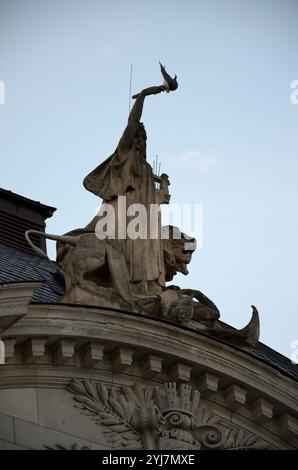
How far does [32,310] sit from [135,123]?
16.3 feet

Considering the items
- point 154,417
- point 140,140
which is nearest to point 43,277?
point 140,140

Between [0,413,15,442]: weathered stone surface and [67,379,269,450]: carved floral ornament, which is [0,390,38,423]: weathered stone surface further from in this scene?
[67,379,269,450]: carved floral ornament

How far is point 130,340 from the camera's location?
92.6 feet

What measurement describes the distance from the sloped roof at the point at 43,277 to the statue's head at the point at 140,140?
2.31 metres

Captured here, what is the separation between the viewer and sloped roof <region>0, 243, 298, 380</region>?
98.2ft

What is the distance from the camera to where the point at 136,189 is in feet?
102

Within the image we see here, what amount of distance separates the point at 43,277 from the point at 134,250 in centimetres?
198

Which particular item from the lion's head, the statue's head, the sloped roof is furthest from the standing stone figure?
the sloped roof

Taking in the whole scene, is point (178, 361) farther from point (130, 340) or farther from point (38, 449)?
point (38, 449)

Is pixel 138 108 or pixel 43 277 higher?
pixel 138 108

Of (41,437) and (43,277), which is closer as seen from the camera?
(41,437)

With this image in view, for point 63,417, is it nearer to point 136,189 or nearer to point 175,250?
point 175,250

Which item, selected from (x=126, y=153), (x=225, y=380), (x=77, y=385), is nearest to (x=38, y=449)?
(x=77, y=385)

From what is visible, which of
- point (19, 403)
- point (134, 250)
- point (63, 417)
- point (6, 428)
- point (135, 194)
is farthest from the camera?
point (135, 194)
